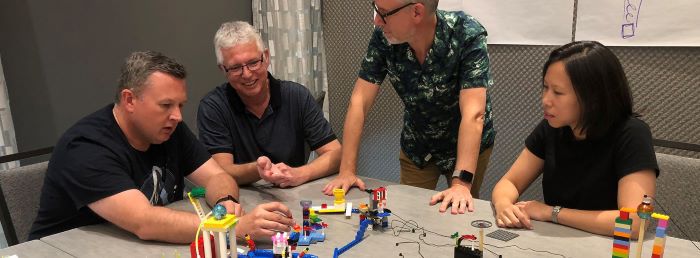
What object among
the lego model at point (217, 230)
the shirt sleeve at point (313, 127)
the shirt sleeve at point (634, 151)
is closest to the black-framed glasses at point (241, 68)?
the shirt sleeve at point (313, 127)

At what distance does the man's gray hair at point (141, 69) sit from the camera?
1.49 m

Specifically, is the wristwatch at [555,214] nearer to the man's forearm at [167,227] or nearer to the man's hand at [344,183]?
the man's hand at [344,183]

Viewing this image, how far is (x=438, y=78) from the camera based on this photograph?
1.87 m

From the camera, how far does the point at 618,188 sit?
1.36m

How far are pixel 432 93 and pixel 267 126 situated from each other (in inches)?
27.5

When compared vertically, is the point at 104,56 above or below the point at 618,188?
above

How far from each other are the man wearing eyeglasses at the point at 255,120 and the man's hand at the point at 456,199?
1.72ft

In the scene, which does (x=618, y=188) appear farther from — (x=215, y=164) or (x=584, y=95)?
(x=215, y=164)

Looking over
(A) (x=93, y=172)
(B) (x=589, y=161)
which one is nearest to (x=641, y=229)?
(B) (x=589, y=161)

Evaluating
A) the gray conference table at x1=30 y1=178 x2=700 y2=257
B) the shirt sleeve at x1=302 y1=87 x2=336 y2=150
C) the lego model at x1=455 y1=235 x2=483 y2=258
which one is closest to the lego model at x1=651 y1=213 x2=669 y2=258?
the gray conference table at x1=30 y1=178 x2=700 y2=257

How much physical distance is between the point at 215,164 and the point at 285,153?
1.24 ft

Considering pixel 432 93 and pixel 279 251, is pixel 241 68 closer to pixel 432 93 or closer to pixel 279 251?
pixel 432 93

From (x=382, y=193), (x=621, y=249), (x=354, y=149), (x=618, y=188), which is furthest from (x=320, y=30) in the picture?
(x=621, y=249)

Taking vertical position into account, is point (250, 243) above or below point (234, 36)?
below
